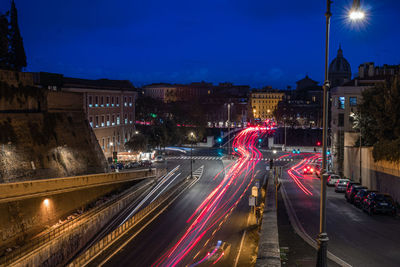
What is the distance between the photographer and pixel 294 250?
12.9m

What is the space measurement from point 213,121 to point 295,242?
393ft

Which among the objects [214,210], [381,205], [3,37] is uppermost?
[3,37]

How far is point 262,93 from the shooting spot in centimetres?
18662

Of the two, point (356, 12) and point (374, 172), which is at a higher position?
point (356, 12)

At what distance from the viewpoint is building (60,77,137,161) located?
174ft

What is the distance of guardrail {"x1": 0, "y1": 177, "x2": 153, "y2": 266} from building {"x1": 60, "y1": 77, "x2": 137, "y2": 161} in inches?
815

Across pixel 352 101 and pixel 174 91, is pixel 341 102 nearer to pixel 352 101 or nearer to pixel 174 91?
pixel 352 101

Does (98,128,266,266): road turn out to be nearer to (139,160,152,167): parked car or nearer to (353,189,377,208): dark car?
(353,189,377,208): dark car

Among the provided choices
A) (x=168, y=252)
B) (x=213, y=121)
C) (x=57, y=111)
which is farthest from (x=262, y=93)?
(x=168, y=252)

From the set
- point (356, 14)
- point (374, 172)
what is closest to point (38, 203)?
point (356, 14)

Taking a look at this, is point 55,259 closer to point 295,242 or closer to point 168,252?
point 168,252

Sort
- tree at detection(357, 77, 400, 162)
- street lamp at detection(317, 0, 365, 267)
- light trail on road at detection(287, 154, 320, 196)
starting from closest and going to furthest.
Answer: street lamp at detection(317, 0, 365, 267) < tree at detection(357, 77, 400, 162) < light trail on road at detection(287, 154, 320, 196)

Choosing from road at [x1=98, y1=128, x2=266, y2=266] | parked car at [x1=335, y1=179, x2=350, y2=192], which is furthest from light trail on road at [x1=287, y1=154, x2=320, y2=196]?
road at [x1=98, y1=128, x2=266, y2=266]

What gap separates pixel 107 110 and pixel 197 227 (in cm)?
3873
